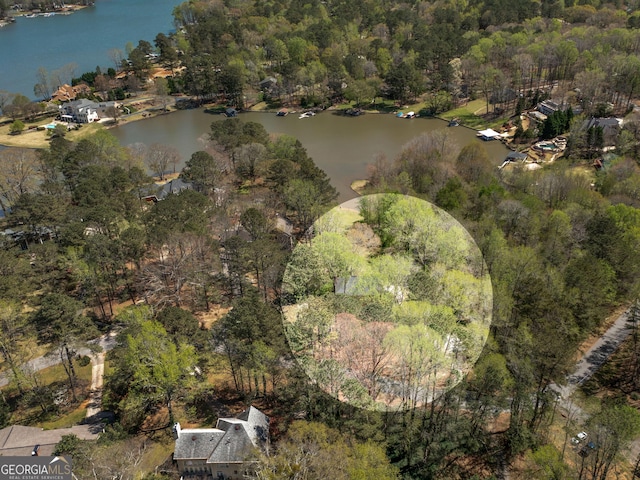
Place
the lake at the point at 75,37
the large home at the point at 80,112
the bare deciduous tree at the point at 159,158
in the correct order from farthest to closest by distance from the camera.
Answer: the lake at the point at 75,37
the large home at the point at 80,112
the bare deciduous tree at the point at 159,158

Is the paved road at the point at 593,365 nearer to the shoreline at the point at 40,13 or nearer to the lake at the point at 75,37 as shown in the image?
the lake at the point at 75,37

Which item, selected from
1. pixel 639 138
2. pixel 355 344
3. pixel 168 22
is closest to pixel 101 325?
pixel 355 344

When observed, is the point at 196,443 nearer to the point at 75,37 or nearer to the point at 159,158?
the point at 159,158

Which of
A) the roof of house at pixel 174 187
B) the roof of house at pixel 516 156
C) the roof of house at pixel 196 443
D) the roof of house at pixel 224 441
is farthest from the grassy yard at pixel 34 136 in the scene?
the roof of house at pixel 224 441

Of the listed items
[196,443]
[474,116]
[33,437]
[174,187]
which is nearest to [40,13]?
[174,187]
